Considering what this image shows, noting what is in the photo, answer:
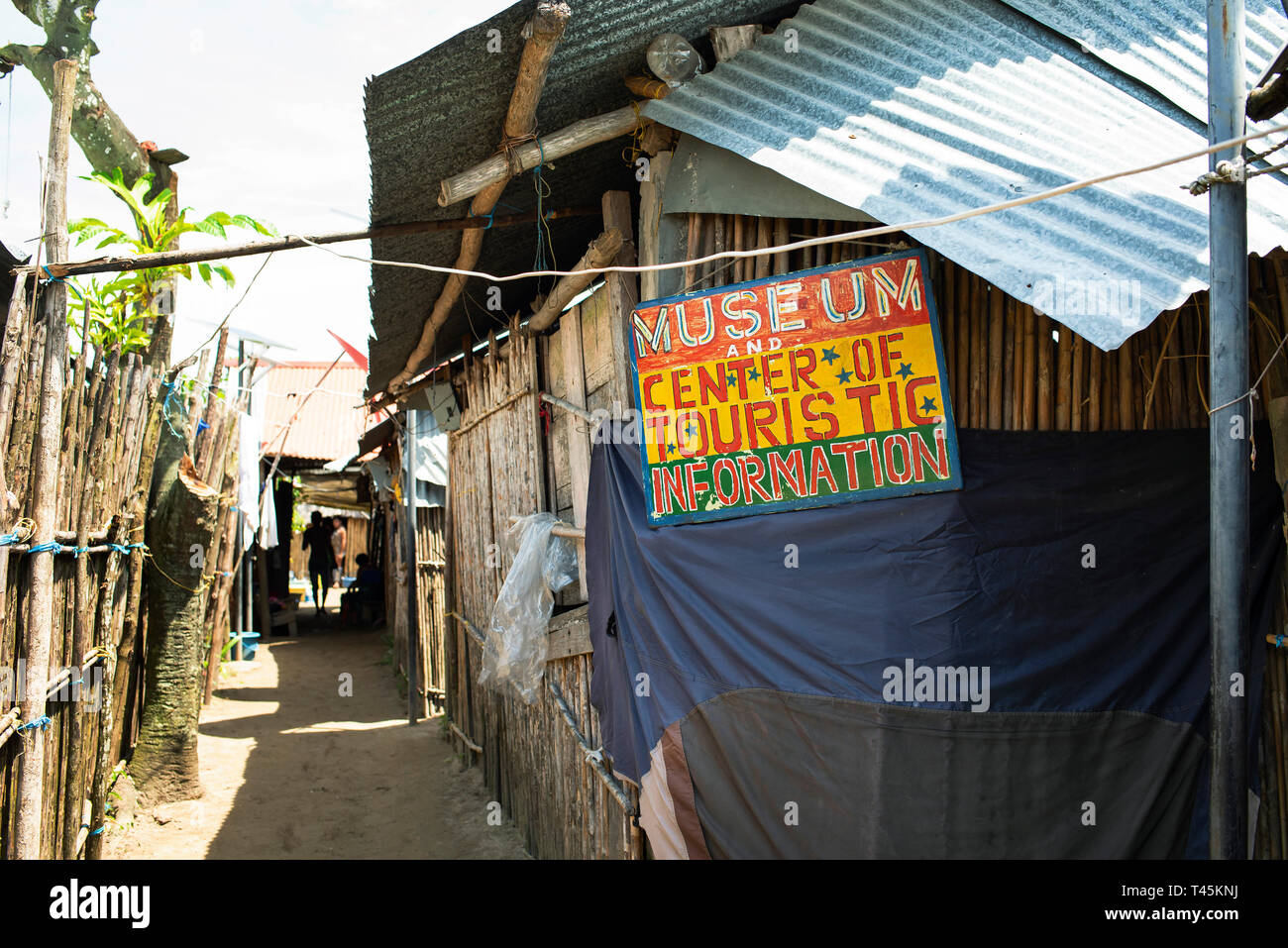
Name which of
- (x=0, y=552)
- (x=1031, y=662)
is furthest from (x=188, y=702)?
(x=1031, y=662)

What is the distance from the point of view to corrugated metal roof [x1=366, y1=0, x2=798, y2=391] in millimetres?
3432

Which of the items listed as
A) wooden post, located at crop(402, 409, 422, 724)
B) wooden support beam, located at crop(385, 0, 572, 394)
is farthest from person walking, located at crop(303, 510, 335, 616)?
wooden support beam, located at crop(385, 0, 572, 394)

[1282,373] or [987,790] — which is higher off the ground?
[1282,373]

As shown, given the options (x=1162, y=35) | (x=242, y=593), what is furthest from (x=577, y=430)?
(x=242, y=593)

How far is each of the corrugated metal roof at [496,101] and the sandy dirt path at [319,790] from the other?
12.9 ft

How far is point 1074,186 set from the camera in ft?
7.32

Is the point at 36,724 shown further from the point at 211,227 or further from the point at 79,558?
the point at 211,227

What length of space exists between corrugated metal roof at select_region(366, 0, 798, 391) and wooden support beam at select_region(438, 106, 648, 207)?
0.10m

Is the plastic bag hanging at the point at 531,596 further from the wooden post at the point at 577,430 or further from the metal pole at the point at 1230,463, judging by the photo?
the metal pole at the point at 1230,463
